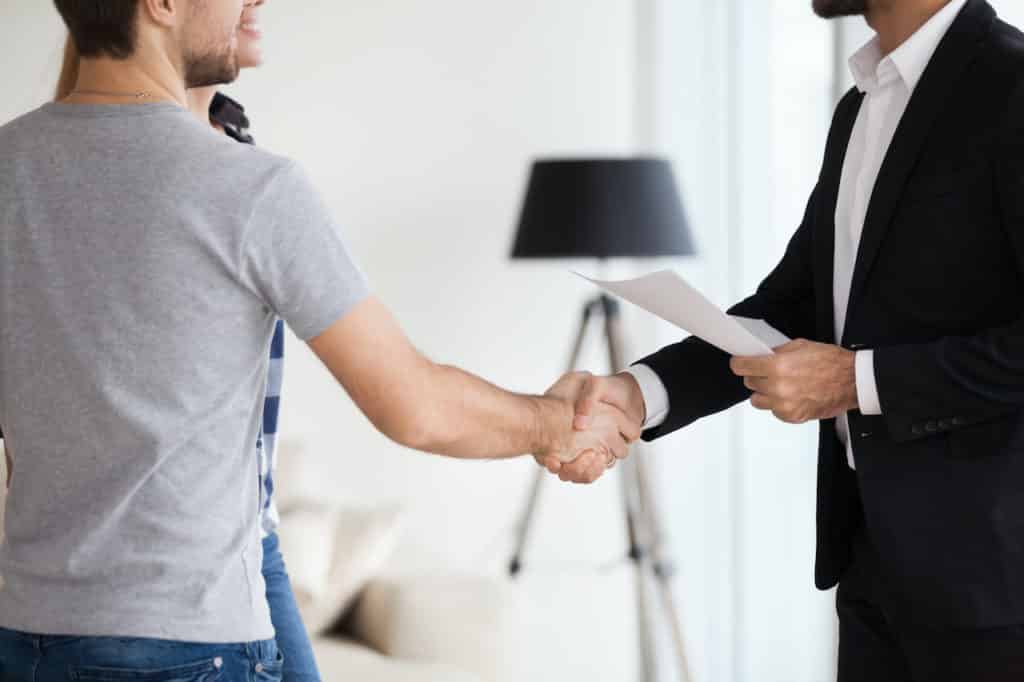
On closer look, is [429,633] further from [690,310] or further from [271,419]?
[690,310]

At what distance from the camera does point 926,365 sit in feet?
5.59

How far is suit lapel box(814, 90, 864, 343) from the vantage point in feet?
6.38

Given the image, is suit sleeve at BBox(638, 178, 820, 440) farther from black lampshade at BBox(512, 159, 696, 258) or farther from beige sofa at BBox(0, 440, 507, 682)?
black lampshade at BBox(512, 159, 696, 258)

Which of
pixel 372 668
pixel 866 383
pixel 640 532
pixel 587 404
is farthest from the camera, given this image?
pixel 640 532

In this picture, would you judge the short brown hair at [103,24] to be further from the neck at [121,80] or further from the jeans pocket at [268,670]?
the jeans pocket at [268,670]

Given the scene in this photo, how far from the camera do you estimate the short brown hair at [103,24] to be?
1.39 m

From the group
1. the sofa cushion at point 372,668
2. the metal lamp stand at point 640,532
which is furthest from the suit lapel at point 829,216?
the metal lamp stand at point 640,532

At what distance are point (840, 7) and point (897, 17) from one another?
119 mm

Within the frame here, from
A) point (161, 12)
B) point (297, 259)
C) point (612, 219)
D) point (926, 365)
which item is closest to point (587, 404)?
point (926, 365)

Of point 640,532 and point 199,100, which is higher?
point 199,100

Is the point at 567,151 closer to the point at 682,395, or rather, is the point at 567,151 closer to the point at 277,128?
the point at 277,128

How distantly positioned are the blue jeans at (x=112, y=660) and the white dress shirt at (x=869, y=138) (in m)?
0.95

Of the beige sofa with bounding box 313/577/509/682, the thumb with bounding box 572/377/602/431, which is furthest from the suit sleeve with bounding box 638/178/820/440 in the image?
the beige sofa with bounding box 313/577/509/682

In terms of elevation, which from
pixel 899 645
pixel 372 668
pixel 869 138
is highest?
pixel 869 138
